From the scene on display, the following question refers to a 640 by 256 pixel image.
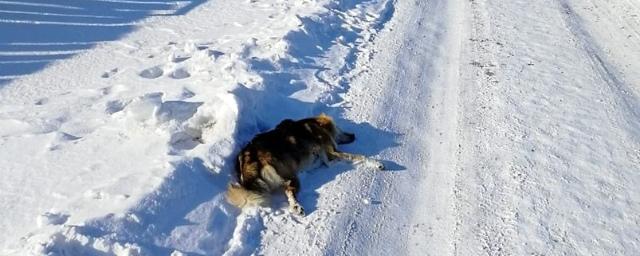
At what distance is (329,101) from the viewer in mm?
7316

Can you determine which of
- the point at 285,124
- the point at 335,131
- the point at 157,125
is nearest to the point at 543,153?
the point at 335,131

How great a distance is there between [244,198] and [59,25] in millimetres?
6009

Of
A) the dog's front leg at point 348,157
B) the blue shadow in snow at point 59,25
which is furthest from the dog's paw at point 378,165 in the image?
the blue shadow in snow at point 59,25

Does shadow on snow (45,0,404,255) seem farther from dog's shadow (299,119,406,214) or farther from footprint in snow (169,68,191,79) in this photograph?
footprint in snow (169,68,191,79)

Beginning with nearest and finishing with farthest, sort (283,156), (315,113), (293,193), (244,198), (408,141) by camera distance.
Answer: (244,198), (293,193), (283,156), (408,141), (315,113)

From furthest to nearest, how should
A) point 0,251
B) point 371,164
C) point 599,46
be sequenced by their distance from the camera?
point 599,46 < point 371,164 < point 0,251

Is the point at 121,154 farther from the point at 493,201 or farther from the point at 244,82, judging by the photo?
the point at 493,201

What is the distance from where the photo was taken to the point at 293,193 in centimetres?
525

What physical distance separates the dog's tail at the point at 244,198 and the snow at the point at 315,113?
10 centimetres

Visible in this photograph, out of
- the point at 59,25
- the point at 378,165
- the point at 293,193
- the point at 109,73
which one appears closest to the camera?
the point at 293,193

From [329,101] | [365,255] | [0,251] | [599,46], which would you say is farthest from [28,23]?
[599,46]

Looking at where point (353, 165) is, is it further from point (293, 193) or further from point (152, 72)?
point (152, 72)

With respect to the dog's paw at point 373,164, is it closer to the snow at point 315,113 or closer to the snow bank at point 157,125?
the snow at point 315,113

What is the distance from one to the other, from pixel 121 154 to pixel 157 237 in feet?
4.71
